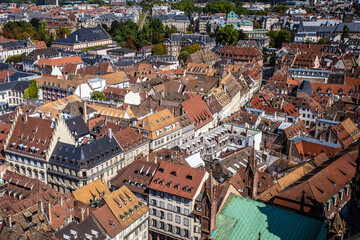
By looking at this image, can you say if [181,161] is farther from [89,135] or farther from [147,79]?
[147,79]

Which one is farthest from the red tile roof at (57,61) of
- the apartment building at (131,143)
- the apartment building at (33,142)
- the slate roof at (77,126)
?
the apartment building at (131,143)

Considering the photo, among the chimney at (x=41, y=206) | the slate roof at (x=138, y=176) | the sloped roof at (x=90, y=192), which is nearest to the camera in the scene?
the chimney at (x=41, y=206)

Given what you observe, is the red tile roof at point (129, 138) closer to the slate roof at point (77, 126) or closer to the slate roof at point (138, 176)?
the slate roof at point (77, 126)

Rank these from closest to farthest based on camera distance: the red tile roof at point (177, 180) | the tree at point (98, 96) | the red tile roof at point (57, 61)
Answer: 1. the red tile roof at point (177, 180)
2. the tree at point (98, 96)
3. the red tile roof at point (57, 61)

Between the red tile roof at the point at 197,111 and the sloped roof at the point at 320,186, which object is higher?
the sloped roof at the point at 320,186

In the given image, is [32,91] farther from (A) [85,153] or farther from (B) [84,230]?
(B) [84,230]

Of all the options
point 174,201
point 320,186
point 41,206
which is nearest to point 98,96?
point 174,201

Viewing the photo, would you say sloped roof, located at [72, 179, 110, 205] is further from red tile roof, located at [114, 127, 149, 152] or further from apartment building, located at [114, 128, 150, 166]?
red tile roof, located at [114, 127, 149, 152]

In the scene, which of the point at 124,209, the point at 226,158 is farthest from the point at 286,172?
the point at 124,209

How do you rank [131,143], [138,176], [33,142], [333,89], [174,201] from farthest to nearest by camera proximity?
[333,89] → [131,143] → [33,142] → [138,176] → [174,201]
